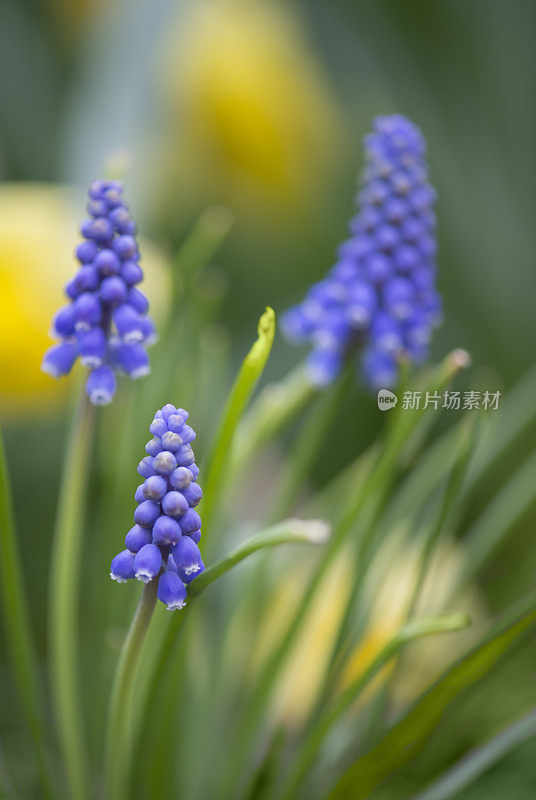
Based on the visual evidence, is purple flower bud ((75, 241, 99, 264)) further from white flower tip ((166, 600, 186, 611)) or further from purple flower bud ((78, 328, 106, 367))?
white flower tip ((166, 600, 186, 611))

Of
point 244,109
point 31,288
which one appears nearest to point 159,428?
point 31,288

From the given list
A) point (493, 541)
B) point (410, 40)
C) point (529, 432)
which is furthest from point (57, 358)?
point (410, 40)

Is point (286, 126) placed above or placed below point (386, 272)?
above

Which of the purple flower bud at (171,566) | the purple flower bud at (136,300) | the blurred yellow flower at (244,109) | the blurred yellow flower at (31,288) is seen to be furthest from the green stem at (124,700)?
the blurred yellow flower at (244,109)

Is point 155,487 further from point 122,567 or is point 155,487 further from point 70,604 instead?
point 70,604

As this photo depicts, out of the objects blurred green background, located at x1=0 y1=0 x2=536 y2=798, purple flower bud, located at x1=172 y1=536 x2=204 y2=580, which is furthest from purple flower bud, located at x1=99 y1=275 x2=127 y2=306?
blurred green background, located at x1=0 y1=0 x2=536 y2=798

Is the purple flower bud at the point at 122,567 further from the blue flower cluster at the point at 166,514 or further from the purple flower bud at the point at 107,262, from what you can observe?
the purple flower bud at the point at 107,262
